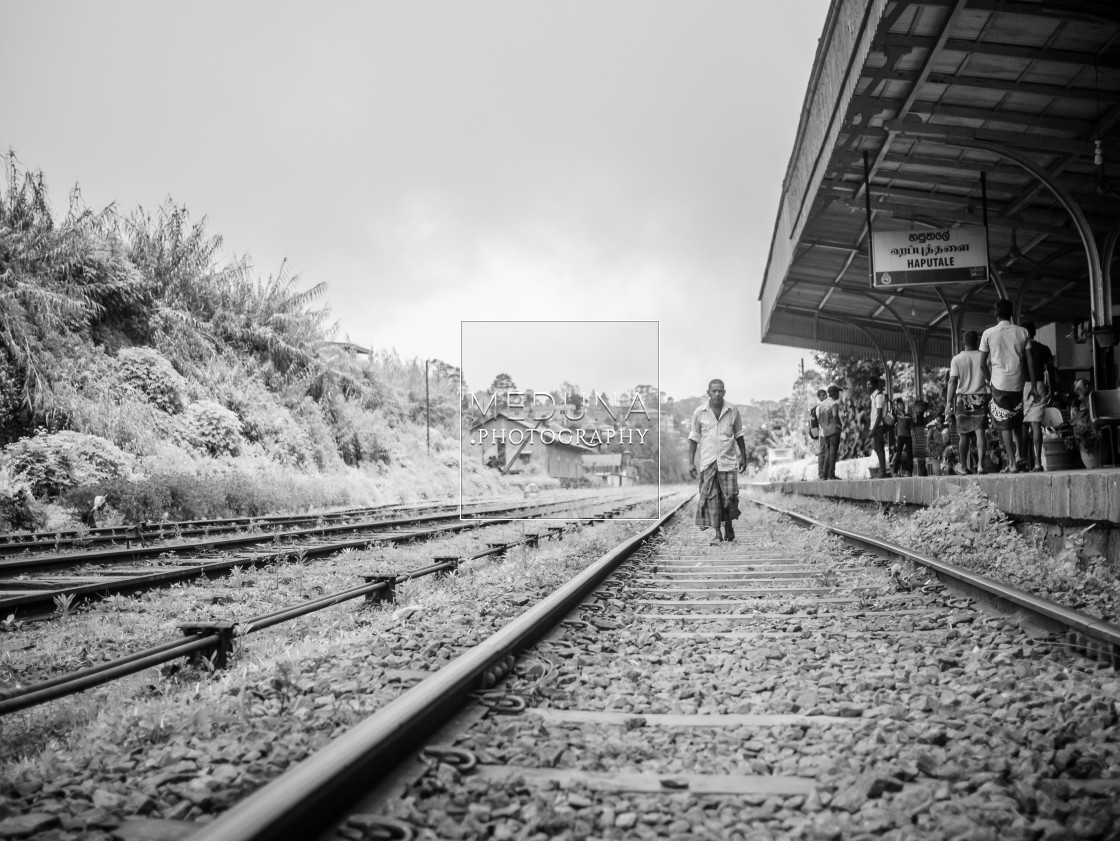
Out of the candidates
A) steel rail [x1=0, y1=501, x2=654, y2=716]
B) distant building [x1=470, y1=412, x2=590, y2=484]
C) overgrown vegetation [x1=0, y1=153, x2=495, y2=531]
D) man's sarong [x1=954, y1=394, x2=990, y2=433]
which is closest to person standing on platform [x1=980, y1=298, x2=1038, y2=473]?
man's sarong [x1=954, y1=394, x2=990, y2=433]

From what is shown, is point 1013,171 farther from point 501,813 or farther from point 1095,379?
point 501,813

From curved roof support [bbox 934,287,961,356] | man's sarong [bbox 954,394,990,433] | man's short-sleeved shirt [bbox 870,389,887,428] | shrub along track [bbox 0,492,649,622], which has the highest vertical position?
curved roof support [bbox 934,287,961,356]

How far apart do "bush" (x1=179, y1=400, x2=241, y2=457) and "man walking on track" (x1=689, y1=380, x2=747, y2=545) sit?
18.1 meters

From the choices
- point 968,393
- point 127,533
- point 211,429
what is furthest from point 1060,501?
point 211,429

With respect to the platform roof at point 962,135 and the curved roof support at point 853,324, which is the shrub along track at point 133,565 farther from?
the curved roof support at point 853,324

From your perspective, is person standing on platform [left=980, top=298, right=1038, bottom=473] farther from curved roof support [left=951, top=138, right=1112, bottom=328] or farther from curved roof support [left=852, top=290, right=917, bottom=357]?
curved roof support [left=852, top=290, right=917, bottom=357]

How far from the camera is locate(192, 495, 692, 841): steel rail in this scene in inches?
68.8

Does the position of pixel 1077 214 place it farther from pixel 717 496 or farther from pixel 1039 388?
pixel 717 496

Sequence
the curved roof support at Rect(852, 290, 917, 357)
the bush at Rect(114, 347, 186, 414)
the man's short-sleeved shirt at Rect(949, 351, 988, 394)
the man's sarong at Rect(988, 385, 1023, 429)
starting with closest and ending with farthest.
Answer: the man's sarong at Rect(988, 385, 1023, 429)
the man's short-sleeved shirt at Rect(949, 351, 988, 394)
the curved roof support at Rect(852, 290, 917, 357)
the bush at Rect(114, 347, 186, 414)

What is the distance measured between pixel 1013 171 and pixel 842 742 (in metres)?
10.7

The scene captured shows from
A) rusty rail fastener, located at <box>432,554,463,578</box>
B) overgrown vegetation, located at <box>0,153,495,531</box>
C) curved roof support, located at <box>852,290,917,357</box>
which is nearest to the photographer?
rusty rail fastener, located at <box>432,554,463,578</box>

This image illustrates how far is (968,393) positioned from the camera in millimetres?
9562

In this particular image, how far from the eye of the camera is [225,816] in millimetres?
1750

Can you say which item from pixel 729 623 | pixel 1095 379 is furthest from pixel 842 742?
pixel 1095 379
